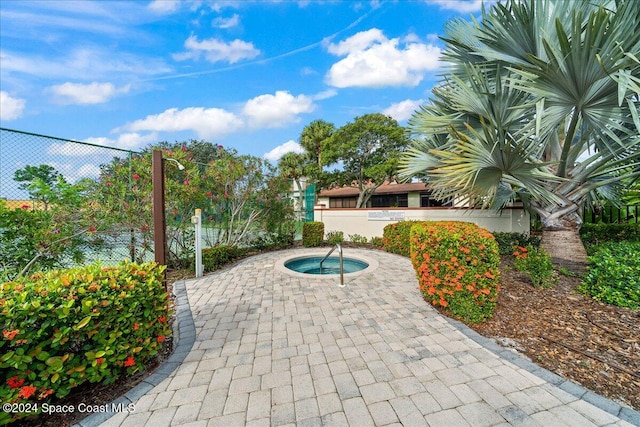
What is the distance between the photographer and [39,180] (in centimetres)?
334

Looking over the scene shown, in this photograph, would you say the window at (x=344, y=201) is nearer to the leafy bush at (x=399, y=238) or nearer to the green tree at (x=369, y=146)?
the green tree at (x=369, y=146)

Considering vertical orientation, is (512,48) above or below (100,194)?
above

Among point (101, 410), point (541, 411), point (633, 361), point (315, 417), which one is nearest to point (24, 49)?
point (101, 410)

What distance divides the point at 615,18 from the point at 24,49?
862cm

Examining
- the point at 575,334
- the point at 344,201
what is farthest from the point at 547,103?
the point at 344,201

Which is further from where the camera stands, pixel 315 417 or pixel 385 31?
pixel 385 31

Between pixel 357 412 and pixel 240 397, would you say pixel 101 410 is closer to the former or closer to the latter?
pixel 240 397

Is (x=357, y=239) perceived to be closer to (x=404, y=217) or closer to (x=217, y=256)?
(x=404, y=217)

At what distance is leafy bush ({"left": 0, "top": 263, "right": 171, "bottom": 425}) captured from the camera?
1.60 metres

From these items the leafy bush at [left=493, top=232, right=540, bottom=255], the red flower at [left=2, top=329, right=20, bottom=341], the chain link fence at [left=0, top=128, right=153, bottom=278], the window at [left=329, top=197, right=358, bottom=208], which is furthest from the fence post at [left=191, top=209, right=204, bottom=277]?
the window at [left=329, top=197, right=358, bottom=208]

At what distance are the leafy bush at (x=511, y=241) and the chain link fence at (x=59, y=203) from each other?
879 centimetres

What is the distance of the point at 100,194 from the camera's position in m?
4.42

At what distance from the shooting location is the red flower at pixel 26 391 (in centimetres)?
158

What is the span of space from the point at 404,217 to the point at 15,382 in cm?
870
